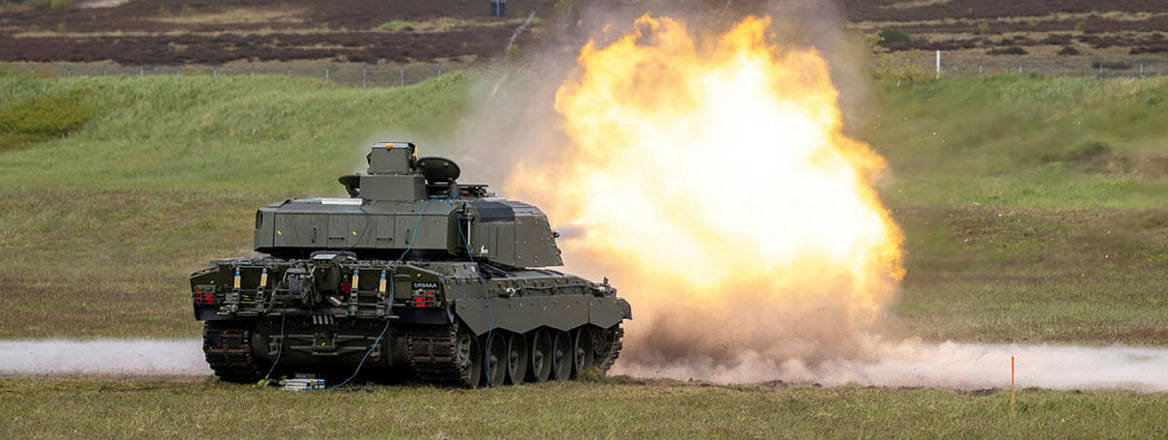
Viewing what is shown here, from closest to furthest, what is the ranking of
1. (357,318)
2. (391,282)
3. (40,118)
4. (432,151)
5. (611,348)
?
(391,282), (357,318), (611,348), (432,151), (40,118)

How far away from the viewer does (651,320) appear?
3425 cm

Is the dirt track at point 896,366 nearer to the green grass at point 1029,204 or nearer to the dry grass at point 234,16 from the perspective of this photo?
the green grass at point 1029,204

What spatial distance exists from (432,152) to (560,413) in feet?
104

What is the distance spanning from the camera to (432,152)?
5369cm

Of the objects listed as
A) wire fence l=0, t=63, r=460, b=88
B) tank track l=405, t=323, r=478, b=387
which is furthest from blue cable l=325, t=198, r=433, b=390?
wire fence l=0, t=63, r=460, b=88

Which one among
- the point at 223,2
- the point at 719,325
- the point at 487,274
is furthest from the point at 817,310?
the point at 223,2

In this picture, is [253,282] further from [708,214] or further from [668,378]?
[708,214]

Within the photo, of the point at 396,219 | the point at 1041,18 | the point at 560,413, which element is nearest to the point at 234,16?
the point at 1041,18

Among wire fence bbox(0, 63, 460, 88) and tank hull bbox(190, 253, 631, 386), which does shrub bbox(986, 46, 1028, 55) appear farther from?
tank hull bbox(190, 253, 631, 386)

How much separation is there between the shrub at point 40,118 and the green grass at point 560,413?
62047mm

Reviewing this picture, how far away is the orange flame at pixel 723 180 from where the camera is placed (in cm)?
3484

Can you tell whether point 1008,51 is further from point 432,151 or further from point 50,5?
→ point 50,5

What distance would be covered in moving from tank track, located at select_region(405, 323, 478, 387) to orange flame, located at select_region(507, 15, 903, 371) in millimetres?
8977

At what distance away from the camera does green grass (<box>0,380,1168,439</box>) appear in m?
20.6
